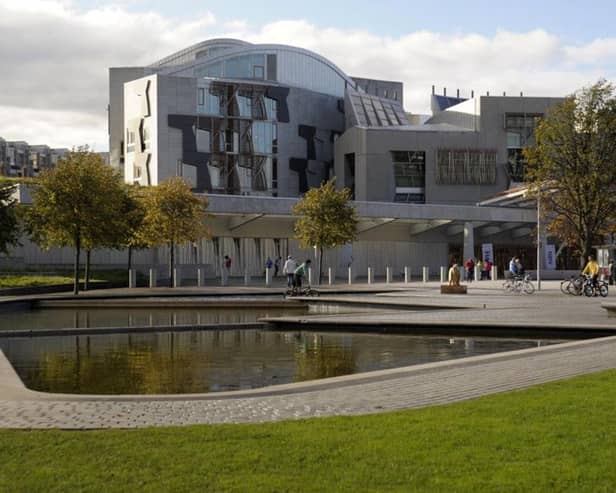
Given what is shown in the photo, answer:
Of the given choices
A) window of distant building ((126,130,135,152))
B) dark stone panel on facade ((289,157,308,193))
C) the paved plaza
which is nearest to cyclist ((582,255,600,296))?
the paved plaza

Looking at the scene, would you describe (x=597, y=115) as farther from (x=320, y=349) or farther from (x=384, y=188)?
(x=384, y=188)

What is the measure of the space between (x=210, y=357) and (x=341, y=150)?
202 feet

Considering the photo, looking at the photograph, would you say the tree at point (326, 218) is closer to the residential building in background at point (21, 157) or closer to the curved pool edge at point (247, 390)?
the curved pool edge at point (247, 390)

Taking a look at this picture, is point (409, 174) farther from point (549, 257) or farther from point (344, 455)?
point (344, 455)

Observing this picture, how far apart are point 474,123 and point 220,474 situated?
7159cm

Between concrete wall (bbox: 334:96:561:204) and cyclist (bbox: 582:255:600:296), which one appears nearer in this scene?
cyclist (bbox: 582:255:600:296)

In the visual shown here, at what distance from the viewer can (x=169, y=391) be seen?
435 inches

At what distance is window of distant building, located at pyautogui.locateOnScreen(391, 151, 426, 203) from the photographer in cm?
7312

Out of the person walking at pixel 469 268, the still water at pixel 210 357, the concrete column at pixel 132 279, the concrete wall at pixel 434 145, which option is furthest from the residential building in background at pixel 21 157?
the still water at pixel 210 357

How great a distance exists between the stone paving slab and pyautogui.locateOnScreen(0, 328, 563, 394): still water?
1.90 m

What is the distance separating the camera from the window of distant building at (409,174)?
73.1m

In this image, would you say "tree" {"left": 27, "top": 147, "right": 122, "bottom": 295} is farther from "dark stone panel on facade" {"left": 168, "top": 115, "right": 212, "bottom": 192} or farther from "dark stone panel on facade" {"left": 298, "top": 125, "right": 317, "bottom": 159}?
"dark stone panel on facade" {"left": 298, "top": 125, "right": 317, "bottom": 159}

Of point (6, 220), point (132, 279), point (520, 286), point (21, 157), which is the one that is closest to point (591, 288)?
point (520, 286)

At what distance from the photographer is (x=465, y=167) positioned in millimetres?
73375
